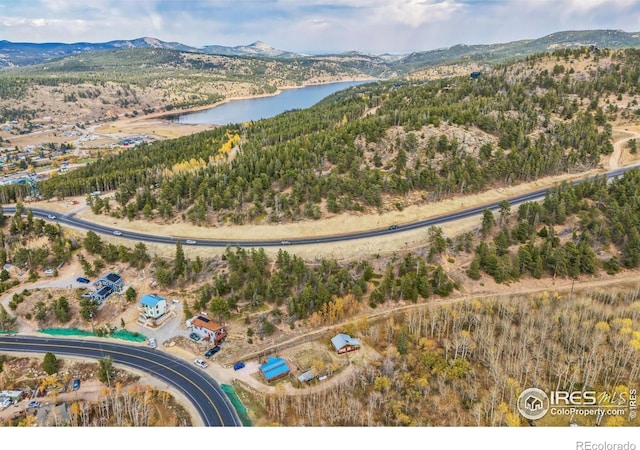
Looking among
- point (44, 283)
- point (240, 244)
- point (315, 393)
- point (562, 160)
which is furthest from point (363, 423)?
point (562, 160)

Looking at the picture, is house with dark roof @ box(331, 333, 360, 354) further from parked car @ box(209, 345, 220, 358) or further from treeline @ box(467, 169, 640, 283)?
treeline @ box(467, 169, 640, 283)

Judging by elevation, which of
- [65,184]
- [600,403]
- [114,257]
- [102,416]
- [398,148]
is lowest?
[102,416]

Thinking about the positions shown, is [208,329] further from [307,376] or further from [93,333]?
[93,333]

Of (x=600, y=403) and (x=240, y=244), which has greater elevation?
(x=240, y=244)

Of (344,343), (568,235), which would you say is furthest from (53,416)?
(568,235)

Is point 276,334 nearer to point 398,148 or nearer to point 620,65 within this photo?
point 398,148

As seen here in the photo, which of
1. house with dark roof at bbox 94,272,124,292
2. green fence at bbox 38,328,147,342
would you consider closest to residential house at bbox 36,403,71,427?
green fence at bbox 38,328,147,342

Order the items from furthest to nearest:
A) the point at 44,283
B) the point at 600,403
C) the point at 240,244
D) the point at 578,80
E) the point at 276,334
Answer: the point at 578,80
the point at 240,244
the point at 44,283
the point at 276,334
the point at 600,403
